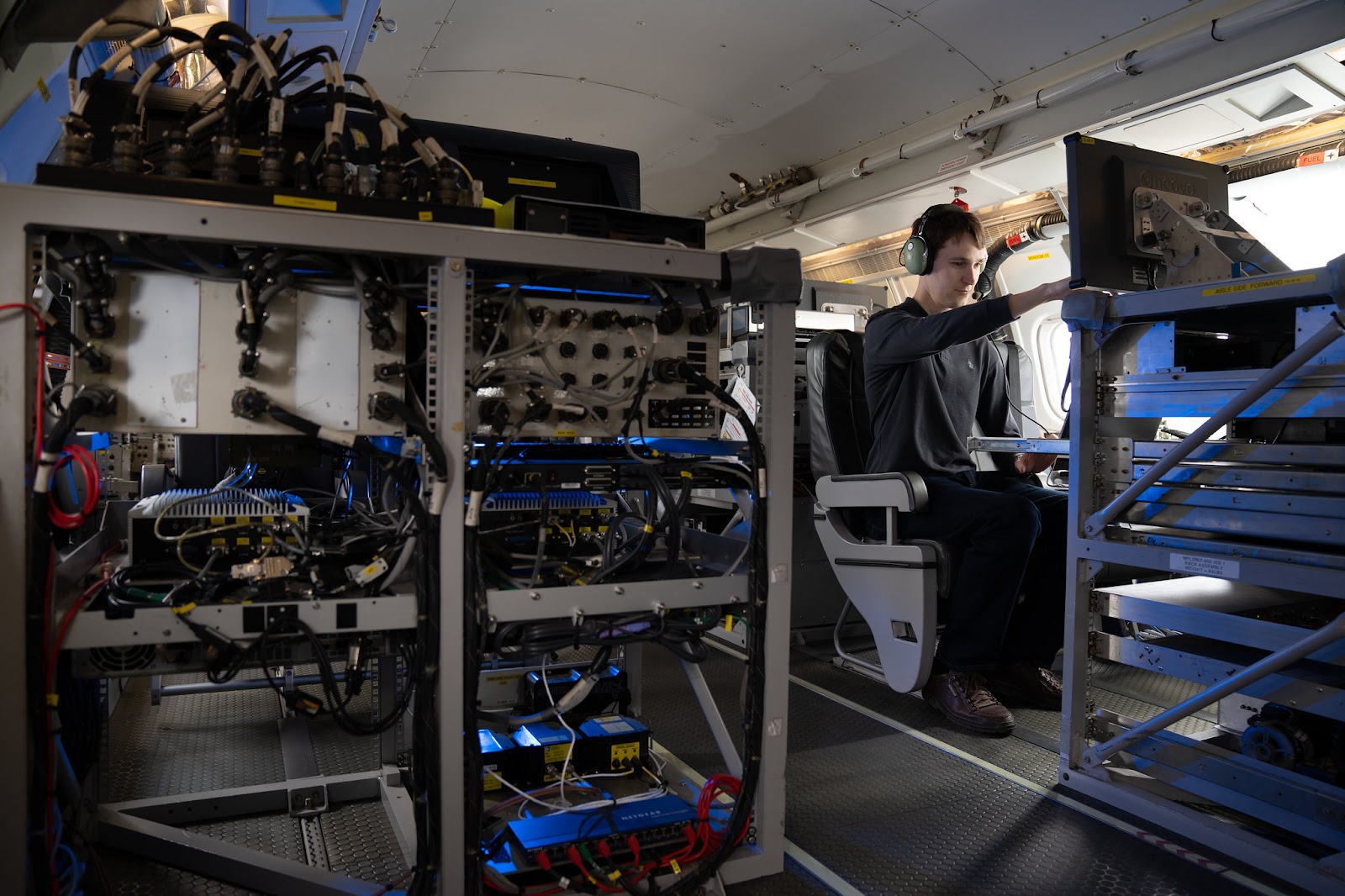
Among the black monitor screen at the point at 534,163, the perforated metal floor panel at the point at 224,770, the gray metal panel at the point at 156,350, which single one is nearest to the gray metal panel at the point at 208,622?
the gray metal panel at the point at 156,350

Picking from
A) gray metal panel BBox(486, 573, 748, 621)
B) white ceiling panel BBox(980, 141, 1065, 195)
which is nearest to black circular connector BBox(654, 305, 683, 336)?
gray metal panel BBox(486, 573, 748, 621)

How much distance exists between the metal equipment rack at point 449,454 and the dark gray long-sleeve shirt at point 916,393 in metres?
1.30

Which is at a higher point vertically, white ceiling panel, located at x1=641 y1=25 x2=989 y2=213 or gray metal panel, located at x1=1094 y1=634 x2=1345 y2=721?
white ceiling panel, located at x1=641 y1=25 x2=989 y2=213

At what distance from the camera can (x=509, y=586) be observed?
198 cm

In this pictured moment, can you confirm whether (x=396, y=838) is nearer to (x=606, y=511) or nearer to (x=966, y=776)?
(x=606, y=511)

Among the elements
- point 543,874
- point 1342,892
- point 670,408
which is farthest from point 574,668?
point 1342,892

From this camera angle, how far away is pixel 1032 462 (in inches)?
146

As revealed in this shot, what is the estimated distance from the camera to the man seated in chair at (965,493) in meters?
3.05

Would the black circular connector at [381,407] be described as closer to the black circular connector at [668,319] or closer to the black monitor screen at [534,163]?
Answer: the black circular connector at [668,319]

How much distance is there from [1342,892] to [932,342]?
1894mm

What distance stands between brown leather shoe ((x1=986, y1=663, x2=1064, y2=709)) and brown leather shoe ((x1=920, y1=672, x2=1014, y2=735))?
249 millimetres

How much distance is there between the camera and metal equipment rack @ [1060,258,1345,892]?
212 cm

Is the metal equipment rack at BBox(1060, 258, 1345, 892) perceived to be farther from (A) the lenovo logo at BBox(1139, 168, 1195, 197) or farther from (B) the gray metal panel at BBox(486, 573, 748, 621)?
(B) the gray metal panel at BBox(486, 573, 748, 621)

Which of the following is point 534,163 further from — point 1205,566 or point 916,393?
point 1205,566
